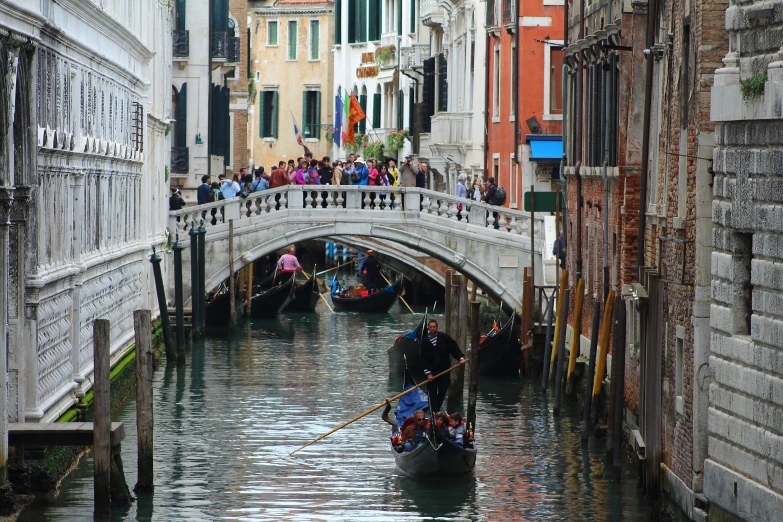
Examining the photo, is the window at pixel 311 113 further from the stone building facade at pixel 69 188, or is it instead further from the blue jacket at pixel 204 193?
the stone building facade at pixel 69 188

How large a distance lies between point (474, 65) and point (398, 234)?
20.3 ft

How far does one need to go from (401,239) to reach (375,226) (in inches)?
16.9

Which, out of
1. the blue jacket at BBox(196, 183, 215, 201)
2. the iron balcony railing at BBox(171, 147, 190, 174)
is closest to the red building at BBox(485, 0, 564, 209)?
the blue jacket at BBox(196, 183, 215, 201)

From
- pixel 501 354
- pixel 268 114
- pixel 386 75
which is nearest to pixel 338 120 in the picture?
pixel 386 75

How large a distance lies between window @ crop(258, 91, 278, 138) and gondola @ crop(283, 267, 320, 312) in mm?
19753

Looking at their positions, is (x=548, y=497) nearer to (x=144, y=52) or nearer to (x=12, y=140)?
(x=12, y=140)

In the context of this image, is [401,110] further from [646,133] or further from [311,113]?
[646,133]

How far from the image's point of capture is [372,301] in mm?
30234

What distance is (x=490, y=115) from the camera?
1112 inches

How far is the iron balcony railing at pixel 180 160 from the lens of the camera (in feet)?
94.4

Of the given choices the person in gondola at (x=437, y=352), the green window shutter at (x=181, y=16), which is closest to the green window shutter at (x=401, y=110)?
the green window shutter at (x=181, y=16)

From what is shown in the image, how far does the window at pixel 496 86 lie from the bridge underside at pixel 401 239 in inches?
146

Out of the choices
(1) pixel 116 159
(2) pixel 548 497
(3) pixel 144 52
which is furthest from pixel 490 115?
(2) pixel 548 497

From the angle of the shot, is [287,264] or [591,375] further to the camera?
[287,264]
